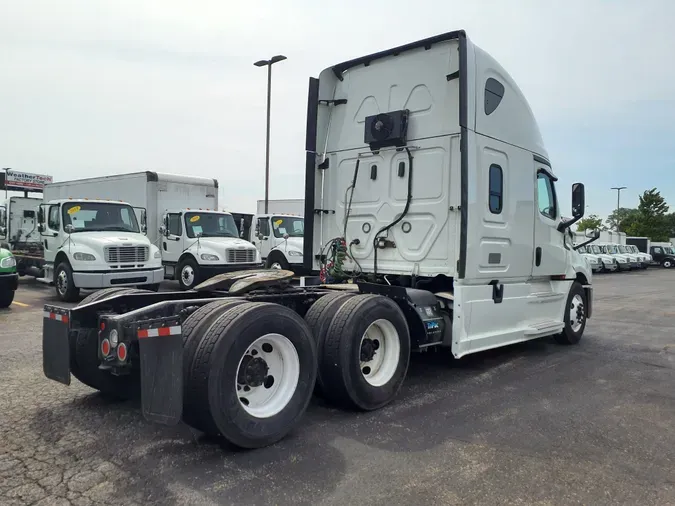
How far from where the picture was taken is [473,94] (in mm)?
5730

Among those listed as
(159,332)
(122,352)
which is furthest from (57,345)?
(159,332)

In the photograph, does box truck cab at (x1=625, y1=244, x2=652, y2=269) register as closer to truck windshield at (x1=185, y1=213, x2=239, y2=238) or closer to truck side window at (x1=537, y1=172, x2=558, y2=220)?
truck windshield at (x1=185, y1=213, x2=239, y2=238)

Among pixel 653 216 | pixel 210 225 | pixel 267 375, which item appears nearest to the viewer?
pixel 267 375

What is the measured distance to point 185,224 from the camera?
15.2m

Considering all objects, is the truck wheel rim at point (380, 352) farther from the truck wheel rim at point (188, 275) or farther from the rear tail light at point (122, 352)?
the truck wheel rim at point (188, 275)

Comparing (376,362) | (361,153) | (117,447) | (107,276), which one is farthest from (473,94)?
(107,276)

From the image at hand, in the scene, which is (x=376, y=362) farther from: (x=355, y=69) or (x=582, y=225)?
(x=582, y=225)

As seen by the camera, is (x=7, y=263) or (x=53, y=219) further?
(x=53, y=219)

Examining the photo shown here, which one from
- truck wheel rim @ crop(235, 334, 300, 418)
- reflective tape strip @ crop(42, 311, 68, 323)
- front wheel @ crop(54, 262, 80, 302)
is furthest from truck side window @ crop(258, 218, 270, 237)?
truck wheel rim @ crop(235, 334, 300, 418)

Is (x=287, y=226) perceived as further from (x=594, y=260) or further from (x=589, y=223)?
(x=589, y=223)

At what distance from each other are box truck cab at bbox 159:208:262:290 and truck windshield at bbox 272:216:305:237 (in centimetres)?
202

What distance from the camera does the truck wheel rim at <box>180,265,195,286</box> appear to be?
48.2 feet

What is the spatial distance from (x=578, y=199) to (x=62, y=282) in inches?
431

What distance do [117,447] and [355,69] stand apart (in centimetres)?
511
